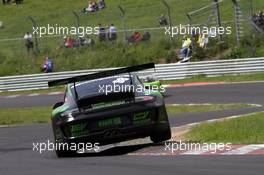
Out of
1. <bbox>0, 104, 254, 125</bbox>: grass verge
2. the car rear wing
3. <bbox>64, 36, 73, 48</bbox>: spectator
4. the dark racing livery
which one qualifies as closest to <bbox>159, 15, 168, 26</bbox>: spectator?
<bbox>64, 36, 73, 48</bbox>: spectator

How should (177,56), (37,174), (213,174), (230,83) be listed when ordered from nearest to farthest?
1. (213,174)
2. (37,174)
3. (230,83)
4. (177,56)

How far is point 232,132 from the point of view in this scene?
1183 centimetres

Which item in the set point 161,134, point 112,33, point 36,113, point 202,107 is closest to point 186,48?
point 112,33

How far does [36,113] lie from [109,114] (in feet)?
45.2

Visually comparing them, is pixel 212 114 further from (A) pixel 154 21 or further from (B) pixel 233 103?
(A) pixel 154 21

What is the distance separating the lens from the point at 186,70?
3259 centimetres

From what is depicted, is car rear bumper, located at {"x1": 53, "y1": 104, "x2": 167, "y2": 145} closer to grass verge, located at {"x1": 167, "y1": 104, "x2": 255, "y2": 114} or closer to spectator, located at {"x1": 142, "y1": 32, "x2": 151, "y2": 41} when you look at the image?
grass verge, located at {"x1": 167, "y1": 104, "x2": 255, "y2": 114}

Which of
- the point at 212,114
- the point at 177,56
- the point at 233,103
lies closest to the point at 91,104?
the point at 212,114

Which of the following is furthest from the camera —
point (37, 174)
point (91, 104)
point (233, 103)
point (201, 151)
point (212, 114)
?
point (233, 103)

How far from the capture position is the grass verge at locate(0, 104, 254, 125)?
2180 centimetres

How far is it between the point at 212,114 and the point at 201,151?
352 inches

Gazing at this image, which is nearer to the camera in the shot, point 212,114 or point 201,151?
point 201,151

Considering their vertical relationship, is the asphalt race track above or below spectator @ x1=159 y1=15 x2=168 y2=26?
below

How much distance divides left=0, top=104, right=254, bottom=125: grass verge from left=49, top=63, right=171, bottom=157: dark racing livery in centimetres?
1026
